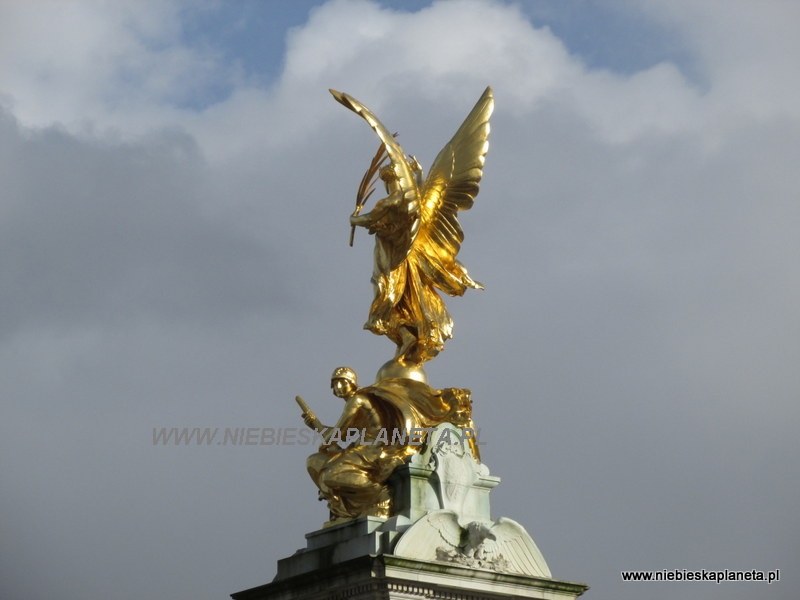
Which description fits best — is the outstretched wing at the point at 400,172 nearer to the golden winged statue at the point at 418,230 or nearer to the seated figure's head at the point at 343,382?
the golden winged statue at the point at 418,230

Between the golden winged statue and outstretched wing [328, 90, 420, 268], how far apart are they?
1 centimetres

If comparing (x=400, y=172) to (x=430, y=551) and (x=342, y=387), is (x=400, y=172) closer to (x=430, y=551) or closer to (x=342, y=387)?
(x=342, y=387)

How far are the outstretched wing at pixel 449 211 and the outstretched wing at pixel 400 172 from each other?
39 centimetres

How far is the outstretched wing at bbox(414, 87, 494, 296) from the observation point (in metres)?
19.8

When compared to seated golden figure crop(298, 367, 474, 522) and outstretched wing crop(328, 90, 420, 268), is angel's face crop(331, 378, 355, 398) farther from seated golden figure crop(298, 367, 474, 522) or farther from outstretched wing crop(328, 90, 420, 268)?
outstretched wing crop(328, 90, 420, 268)

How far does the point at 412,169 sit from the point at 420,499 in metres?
4.36

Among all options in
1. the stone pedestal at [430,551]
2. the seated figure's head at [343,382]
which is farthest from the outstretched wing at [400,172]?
the stone pedestal at [430,551]

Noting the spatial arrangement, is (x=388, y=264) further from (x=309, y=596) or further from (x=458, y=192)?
(x=309, y=596)

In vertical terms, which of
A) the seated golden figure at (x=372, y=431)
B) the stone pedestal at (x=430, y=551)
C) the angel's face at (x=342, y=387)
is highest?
the angel's face at (x=342, y=387)

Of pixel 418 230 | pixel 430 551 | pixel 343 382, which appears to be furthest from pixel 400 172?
pixel 430 551

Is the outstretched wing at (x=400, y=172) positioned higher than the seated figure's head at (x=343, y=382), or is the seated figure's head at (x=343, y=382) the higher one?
the outstretched wing at (x=400, y=172)

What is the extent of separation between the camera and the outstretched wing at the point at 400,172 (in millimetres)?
19281

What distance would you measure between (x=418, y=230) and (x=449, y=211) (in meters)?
0.57

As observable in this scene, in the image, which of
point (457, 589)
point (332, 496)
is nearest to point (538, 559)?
point (457, 589)
